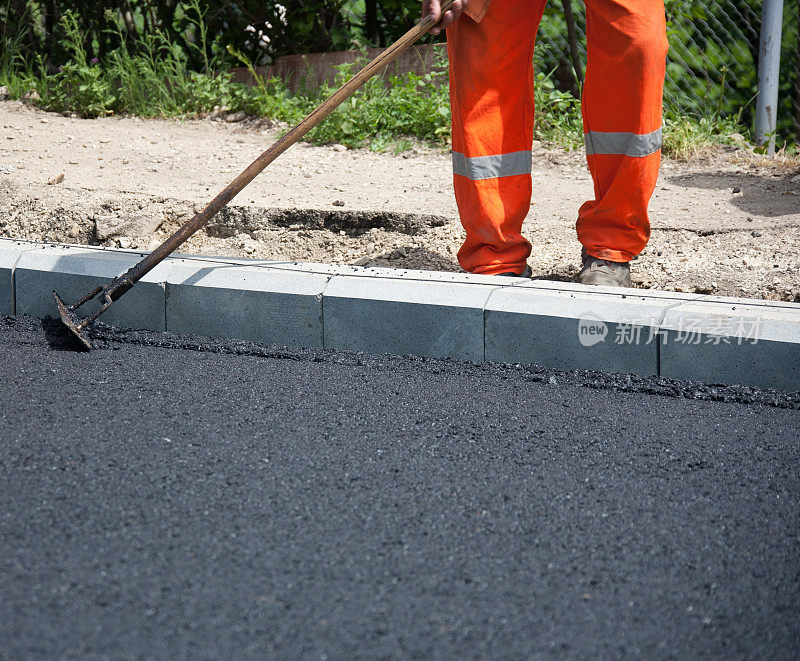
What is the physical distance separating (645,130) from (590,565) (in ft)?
5.99

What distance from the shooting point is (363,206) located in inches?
158

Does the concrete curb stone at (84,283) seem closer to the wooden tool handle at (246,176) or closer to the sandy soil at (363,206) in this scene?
the wooden tool handle at (246,176)

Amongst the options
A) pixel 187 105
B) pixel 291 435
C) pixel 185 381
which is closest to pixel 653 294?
pixel 291 435

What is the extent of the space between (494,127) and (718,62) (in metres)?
3.73

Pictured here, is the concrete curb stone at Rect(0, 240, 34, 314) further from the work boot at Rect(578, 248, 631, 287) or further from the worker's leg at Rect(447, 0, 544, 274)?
the work boot at Rect(578, 248, 631, 287)

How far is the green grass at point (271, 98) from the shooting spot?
5.46 m

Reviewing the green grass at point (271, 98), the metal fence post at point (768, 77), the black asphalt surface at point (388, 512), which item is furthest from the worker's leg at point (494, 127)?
the metal fence post at point (768, 77)

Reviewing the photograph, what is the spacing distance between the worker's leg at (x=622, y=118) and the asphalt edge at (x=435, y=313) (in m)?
0.46

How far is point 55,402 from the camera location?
225 centimetres

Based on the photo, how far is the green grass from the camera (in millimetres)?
5461


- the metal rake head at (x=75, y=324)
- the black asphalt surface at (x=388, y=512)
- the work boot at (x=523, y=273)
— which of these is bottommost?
the black asphalt surface at (x=388, y=512)

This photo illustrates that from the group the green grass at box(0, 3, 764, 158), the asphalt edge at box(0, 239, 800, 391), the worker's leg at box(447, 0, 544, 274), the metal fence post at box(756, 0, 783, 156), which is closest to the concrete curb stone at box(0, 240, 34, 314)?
the asphalt edge at box(0, 239, 800, 391)

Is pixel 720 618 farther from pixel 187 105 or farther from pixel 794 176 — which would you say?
pixel 187 105

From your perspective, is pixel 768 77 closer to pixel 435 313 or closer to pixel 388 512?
pixel 435 313
